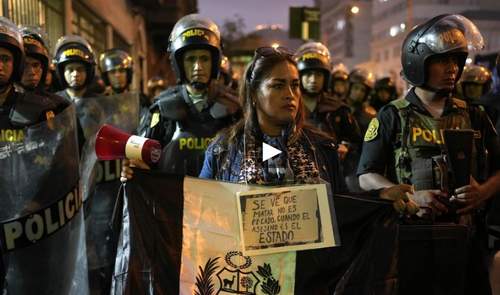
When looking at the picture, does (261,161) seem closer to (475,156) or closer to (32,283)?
(475,156)

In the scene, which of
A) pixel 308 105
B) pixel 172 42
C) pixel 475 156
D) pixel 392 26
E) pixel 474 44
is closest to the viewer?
pixel 475 156

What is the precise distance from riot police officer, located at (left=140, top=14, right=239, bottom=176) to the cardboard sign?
1346 millimetres

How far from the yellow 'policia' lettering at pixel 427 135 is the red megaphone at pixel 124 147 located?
153cm

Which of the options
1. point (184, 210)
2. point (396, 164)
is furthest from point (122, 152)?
point (396, 164)

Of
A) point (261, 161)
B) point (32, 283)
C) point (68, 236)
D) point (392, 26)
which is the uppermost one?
point (392, 26)

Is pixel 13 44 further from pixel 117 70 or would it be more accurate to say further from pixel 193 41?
pixel 117 70

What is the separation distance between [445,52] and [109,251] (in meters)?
3.10

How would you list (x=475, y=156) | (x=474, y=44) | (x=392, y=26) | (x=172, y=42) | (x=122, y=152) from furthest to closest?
(x=392, y=26) → (x=172, y=42) → (x=474, y=44) → (x=475, y=156) → (x=122, y=152)

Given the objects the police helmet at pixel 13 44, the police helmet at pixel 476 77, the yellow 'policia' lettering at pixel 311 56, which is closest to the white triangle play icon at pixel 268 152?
the police helmet at pixel 13 44

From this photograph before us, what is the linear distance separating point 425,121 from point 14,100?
2.56m

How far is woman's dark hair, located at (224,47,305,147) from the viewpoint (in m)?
2.83

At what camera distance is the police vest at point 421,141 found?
3.20 metres

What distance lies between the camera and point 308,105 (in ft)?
19.3

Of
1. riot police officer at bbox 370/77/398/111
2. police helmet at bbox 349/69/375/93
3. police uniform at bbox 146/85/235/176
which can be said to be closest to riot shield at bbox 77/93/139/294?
police uniform at bbox 146/85/235/176
